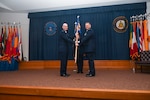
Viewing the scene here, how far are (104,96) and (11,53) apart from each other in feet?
14.7

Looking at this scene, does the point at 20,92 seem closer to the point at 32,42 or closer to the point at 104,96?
the point at 104,96

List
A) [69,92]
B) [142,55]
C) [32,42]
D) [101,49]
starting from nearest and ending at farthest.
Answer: [69,92]
[142,55]
[101,49]
[32,42]

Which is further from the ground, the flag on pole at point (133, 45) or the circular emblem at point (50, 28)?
the circular emblem at point (50, 28)

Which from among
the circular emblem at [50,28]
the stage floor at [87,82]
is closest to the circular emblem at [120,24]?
the circular emblem at [50,28]

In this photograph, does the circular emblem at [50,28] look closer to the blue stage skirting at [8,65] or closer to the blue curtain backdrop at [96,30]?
the blue curtain backdrop at [96,30]

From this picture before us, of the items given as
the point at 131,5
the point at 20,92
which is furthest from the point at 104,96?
the point at 131,5

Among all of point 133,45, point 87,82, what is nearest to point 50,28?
point 133,45

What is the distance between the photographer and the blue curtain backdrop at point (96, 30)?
5.25m

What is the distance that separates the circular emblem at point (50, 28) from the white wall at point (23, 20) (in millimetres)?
775

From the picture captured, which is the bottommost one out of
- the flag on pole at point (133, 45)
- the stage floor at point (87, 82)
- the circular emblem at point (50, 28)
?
the stage floor at point (87, 82)

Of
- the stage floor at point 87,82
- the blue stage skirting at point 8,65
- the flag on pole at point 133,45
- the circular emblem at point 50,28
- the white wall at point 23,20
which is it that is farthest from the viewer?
the white wall at point 23,20

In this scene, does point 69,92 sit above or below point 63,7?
below

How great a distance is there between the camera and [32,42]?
6039 millimetres

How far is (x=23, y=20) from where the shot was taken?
613cm
